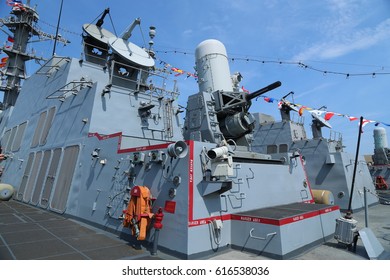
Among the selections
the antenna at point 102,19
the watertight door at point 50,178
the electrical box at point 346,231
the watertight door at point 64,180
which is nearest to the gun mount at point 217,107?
the electrical box at point 346,231

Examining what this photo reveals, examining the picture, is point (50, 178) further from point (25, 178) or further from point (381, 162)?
point (381, 162)

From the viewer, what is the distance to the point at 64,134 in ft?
31.3

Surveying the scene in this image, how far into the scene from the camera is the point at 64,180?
841cm

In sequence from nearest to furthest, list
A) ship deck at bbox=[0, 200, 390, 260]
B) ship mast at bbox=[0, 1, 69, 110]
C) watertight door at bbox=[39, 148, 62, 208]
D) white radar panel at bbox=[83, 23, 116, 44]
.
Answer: ship deck at bbox=[0, 200, 390, 260] < watertight door at bbox=[39, 148, 62, 208] < white radar panel at bbox=[83, 23, 116, 44] < ship mast at bbox=[0, 1, 69, 110]

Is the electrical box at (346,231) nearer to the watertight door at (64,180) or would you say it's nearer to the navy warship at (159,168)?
the navy warship at (159,168)

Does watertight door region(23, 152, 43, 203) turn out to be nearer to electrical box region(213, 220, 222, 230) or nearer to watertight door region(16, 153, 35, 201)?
watertight door region(16, 153, 35, 201)

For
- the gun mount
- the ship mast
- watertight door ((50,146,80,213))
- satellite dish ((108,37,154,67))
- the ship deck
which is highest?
the ship mast

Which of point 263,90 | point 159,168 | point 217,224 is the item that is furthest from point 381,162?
point 159,168

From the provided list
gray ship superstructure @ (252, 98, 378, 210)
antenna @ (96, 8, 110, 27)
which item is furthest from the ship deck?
antenna @ (96, 8, 110, 27)

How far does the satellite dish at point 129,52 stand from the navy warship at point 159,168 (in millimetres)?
57

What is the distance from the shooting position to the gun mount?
7102 millimetres

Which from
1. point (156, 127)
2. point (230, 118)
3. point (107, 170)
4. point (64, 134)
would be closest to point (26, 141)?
point (64, 134)

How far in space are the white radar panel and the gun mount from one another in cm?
616
